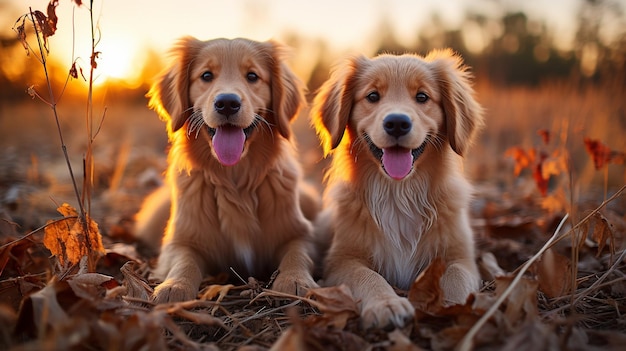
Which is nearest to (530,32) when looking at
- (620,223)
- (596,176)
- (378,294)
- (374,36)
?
(374,36)

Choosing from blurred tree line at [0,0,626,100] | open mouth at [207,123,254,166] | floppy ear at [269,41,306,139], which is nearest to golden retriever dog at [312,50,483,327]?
floppy ear at [269,41,306,139]

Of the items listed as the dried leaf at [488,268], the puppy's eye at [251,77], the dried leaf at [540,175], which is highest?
the puppy's eye at [251,77]

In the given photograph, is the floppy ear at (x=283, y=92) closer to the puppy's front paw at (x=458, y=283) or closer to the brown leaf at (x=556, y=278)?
the puppy's front paw at (x=458, y=283)

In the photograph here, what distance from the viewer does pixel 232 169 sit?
10.6 ft

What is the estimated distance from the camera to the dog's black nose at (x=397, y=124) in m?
2.59

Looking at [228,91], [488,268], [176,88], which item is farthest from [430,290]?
[176,88]

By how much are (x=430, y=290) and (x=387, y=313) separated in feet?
0.76

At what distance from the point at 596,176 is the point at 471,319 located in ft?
19.4

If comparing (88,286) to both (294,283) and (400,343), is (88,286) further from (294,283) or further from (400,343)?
(400,343)

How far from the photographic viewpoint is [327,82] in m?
3.35

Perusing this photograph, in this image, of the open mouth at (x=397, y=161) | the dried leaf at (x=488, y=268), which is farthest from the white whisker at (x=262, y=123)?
the dried leaf at (x=488, y=268)

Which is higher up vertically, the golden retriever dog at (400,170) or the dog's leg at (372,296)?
the golden retriever dog at (400,170)

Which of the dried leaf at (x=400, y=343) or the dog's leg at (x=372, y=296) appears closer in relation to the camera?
the dried leaf at (x=400, y=343)

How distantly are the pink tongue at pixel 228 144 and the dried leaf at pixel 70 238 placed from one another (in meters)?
0.84
